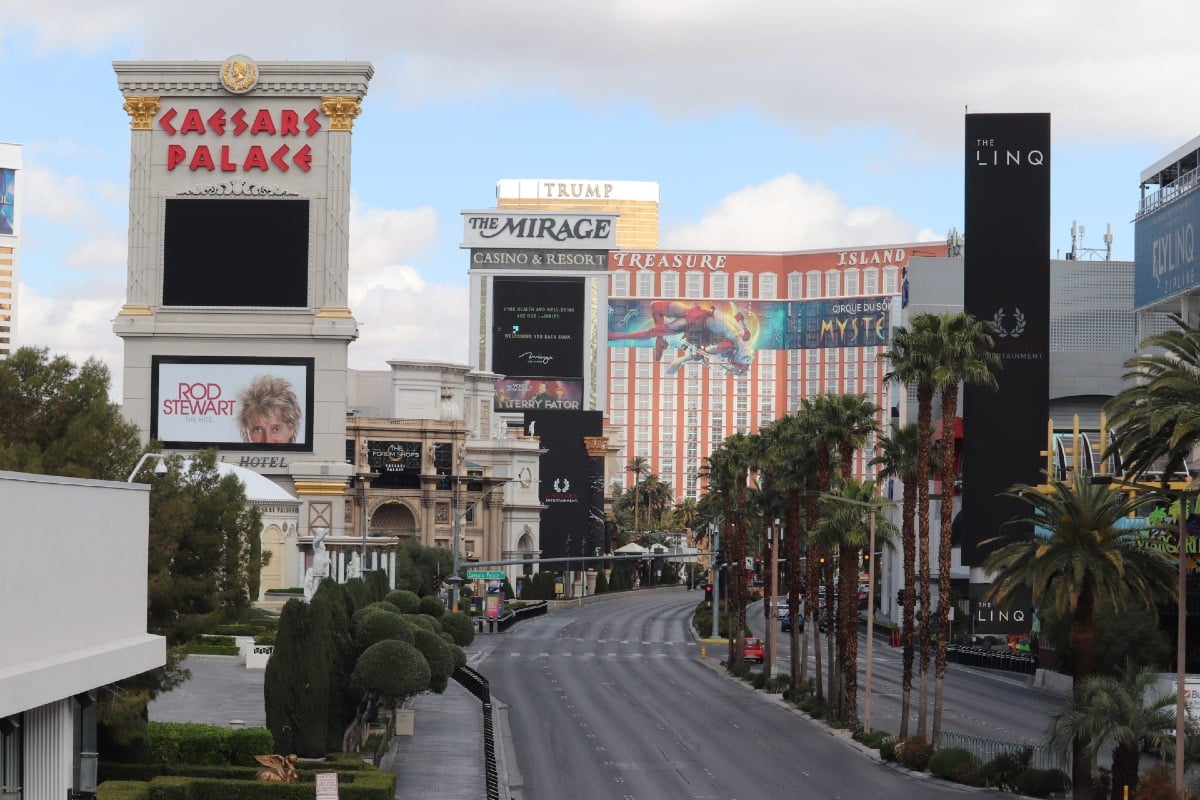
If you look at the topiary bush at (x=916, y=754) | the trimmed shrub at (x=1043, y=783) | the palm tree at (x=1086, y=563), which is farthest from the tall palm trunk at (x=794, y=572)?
the palm tree at (x=1086, y=563)

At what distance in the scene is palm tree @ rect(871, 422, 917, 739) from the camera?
190ft

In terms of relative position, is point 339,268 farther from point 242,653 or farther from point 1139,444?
point 1139,444

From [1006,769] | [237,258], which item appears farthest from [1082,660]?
[237,258]

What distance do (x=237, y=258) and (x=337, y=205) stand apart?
6668 mm

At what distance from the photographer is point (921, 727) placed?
5462 cm

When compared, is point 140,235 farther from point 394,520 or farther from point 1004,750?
point 1004,750

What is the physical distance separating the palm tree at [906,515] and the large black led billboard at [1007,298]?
2445cm

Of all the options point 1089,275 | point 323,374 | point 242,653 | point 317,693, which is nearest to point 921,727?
point 317,693

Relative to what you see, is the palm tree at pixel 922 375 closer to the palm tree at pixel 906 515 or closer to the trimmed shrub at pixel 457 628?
the palm tree at pixel 906 515

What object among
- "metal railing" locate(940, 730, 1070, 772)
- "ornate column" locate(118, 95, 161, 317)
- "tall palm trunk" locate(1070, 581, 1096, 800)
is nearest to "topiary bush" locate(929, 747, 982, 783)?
"metal railing" locate(940, 730, 1070, 772)

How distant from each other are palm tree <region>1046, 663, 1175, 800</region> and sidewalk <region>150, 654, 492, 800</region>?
14.0 meters

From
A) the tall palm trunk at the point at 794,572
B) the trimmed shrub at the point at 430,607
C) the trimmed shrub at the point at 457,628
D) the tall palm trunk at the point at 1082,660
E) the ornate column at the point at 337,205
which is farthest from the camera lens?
the ornate column at the point at 337,205

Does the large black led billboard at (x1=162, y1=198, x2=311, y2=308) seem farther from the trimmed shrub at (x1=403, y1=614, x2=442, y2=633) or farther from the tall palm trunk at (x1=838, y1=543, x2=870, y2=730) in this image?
the tall palm trunk at (x1=838, y1=543, x2=870, y2=730)

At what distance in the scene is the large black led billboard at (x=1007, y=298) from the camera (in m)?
88.6
